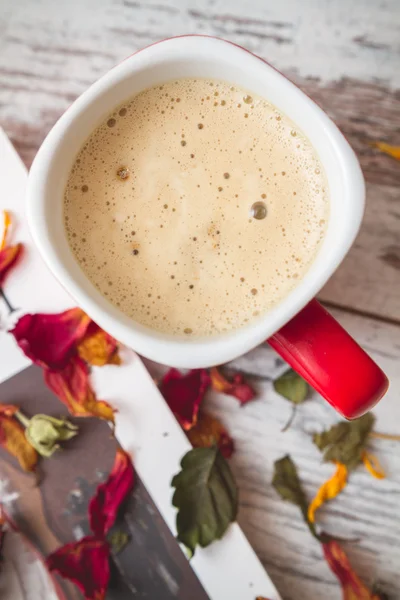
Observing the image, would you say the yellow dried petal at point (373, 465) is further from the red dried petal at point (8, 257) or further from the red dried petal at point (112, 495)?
the red dried petal at point (8, 257)

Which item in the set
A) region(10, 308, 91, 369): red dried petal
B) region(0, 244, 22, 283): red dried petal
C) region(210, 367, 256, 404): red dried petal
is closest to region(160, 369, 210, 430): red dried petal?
region(210, 367, 256, 404): red dried petal

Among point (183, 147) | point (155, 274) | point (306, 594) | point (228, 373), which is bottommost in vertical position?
point (306, 594)

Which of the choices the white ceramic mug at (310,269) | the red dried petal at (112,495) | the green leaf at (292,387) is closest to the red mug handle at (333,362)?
the white ceramic mug at (310,269)

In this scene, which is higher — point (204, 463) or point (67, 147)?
point (67, 147)

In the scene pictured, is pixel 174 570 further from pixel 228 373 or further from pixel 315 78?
pixel 315 78

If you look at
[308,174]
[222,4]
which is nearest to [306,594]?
[308,174]

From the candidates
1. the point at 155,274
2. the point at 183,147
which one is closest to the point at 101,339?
the point at 155,274

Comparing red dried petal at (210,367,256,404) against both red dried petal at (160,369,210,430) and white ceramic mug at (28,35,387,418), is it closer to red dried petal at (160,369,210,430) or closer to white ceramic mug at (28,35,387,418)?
red dried petal at (160,369,210,430)

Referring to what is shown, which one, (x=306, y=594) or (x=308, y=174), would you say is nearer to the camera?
(x=308, y=174)
